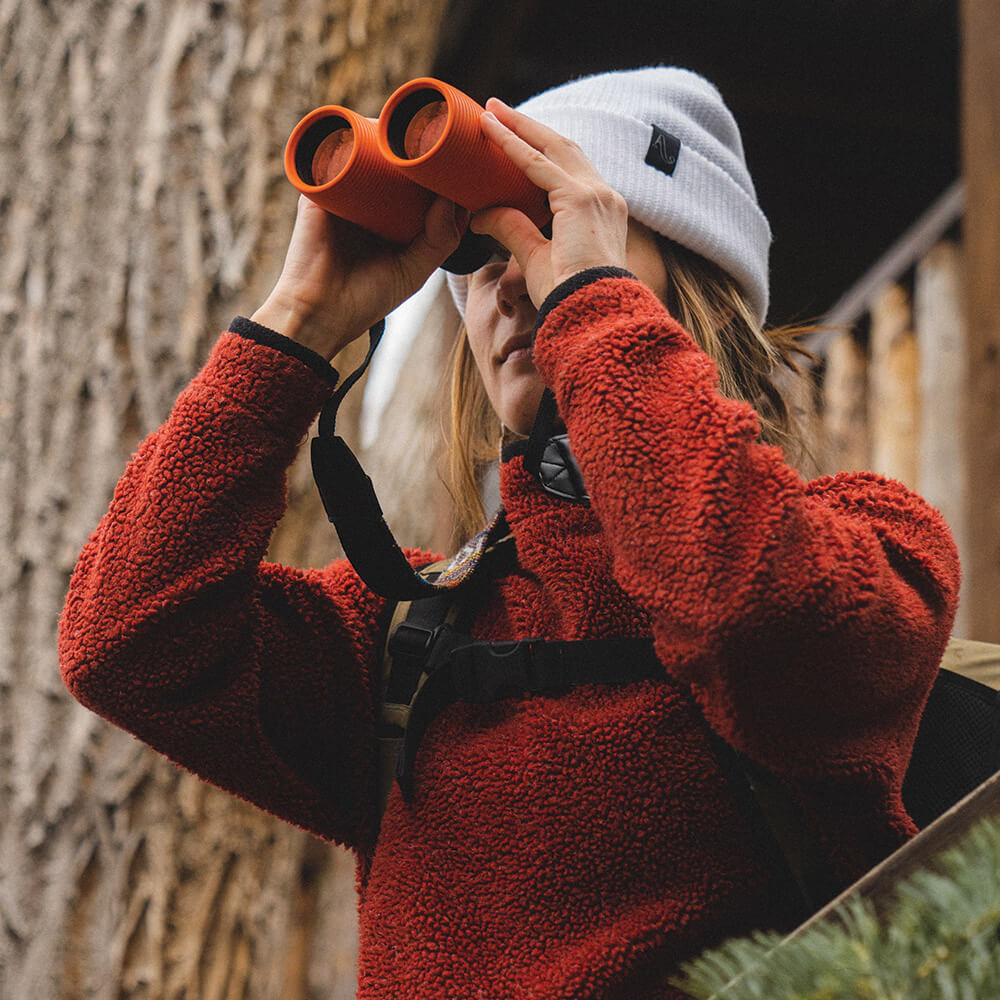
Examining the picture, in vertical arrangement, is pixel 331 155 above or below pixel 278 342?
above

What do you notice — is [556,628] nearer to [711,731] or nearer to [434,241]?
[711,731]

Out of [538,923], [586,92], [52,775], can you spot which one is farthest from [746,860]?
[52,775]

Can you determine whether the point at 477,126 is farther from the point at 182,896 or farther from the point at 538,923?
the point at 182,896

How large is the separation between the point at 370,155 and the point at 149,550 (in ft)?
1.24

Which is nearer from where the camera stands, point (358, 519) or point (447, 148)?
point (447, 148)

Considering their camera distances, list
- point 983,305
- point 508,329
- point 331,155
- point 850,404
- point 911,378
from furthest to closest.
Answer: point 850,404 → point 911,378 → point 983,305 → point 508,329 → point 331,155

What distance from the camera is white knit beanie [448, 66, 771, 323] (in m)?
1.19

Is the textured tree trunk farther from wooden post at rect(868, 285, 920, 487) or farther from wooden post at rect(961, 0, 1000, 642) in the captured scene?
wooden post at rect(868, 285, 920, 487)

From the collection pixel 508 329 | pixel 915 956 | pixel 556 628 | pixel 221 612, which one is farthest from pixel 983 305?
pixel 915 956

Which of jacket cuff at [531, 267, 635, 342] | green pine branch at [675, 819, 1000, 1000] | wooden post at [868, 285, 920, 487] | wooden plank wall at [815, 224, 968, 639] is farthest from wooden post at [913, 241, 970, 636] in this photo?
green pine branch at [675, 819, 1000, 1000]

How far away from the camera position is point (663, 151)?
1224mm

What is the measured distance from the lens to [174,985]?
146cm

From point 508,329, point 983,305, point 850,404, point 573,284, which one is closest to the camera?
point 573,284

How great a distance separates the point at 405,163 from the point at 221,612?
408 mm
